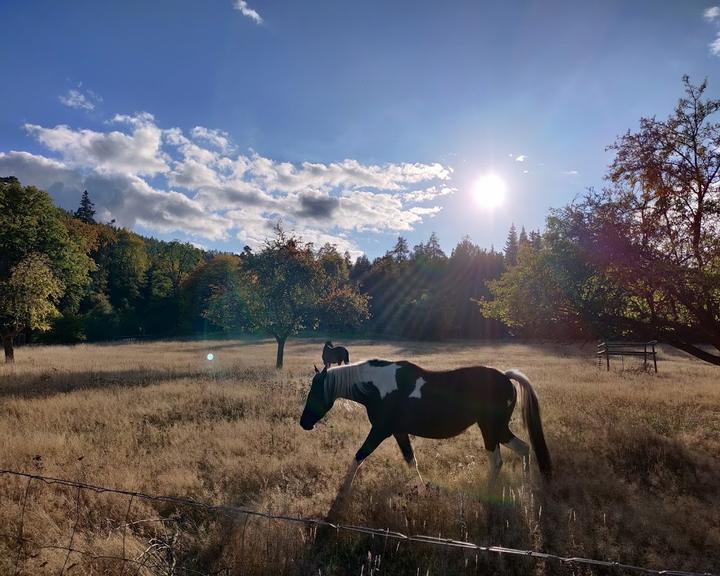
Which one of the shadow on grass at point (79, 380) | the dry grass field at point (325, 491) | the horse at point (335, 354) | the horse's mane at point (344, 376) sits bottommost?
the shadow on grass at point (79, 380)

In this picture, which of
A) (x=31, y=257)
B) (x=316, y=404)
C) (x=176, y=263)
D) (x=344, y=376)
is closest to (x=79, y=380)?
(x=31, y=257)

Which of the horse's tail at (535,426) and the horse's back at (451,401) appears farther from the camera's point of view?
the horse's tail at (535,426)

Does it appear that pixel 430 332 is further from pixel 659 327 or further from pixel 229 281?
pixel 659 327

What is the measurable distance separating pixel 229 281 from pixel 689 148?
1063 inches

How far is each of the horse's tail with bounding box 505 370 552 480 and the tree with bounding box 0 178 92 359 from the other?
2577 cm

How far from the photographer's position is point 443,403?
22.5 ft

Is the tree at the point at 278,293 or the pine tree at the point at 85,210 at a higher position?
the pine tree at the point at 85,210

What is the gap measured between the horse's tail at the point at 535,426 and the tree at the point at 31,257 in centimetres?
2577

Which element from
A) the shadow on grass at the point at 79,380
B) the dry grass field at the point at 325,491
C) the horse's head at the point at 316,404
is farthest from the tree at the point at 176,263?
the horse's head at the point at 316,404

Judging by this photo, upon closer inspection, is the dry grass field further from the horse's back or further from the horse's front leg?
the horse's back

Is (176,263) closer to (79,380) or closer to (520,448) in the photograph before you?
(79,380)

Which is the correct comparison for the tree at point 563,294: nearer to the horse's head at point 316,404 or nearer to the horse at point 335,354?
the horse's head at point 316,404

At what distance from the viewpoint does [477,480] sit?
23.3 ft

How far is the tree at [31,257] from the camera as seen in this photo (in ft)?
73.7
